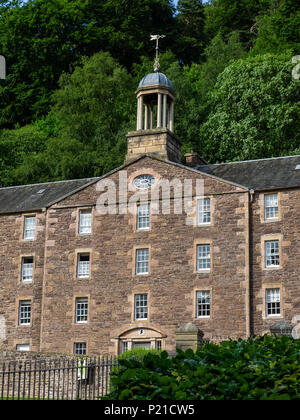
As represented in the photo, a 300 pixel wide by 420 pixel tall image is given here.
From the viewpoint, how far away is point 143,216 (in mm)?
38969

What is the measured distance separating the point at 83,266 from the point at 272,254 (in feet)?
33.6

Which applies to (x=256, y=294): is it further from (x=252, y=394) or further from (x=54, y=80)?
(x=54, y=80)

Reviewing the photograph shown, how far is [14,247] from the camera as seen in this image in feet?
136

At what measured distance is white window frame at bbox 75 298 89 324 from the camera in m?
38.4

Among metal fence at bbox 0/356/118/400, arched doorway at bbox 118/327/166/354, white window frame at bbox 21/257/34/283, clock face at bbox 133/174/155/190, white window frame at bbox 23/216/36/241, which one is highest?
clock face at bbox 133/174/155/190

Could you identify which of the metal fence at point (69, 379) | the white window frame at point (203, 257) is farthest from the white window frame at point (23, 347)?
the metal fence at point (69, 379)

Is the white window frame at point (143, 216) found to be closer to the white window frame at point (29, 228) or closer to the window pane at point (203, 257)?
the window pane at point (203, 257)

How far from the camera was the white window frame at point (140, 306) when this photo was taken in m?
37.4

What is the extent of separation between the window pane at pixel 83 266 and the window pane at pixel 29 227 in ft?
11.8

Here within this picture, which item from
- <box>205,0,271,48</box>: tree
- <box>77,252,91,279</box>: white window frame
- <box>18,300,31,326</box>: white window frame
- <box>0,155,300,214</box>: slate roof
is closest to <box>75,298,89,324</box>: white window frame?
<box>77,252,91,279</box>: white window frame

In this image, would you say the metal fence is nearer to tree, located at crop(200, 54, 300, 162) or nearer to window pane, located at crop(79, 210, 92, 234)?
window pane, located at crop(79, 210, 92, 234)

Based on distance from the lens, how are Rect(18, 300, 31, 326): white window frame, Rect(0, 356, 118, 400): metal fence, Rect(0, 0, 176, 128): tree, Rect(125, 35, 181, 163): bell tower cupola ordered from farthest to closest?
Rect(0, 0, 176, 128): tree < Rect(125, 35, 181, 163): bell tower cupola < Rect(18, 300, 31, 326): white window frame < Rect(0, 356, 118, 400): metal fence

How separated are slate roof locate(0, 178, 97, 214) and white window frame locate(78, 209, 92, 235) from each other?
1.50 m

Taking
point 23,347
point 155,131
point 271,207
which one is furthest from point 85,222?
point 271,207
